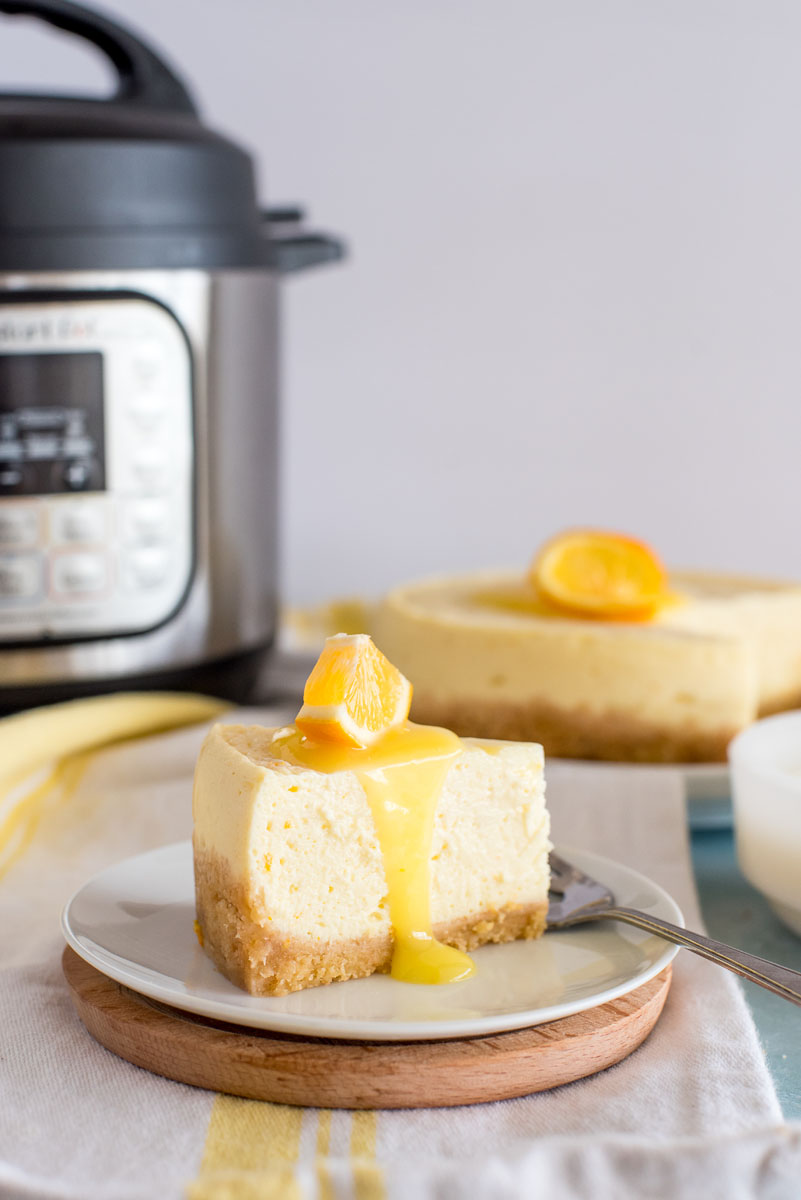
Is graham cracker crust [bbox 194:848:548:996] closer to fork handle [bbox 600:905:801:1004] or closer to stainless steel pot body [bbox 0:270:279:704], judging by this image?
fork handle [bbox 600:905:801:1004]

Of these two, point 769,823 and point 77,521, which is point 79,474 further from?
point 769,823

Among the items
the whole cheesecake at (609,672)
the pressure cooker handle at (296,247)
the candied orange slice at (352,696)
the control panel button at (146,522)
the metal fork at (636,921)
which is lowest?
the metal fork at (636,921)

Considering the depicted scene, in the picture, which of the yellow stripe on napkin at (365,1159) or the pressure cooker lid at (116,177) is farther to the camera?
the pressure cooker lid at (116,177)

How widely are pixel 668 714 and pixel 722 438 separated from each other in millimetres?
687

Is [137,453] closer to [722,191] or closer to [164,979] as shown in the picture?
[164,979]

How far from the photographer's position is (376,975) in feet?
2.32

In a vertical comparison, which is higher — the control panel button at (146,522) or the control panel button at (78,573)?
the control panel button at (146,522)

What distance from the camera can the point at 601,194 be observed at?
1.64 metres

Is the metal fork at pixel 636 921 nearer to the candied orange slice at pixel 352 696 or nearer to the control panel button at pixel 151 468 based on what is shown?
the candied orange slice at pixel 352 696

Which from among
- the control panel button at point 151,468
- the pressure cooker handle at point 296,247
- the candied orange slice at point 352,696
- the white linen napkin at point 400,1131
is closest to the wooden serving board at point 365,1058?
the white linen napkin at point 400,1131

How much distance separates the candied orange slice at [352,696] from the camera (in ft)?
2.32

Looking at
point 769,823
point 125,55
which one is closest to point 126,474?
point 125,55

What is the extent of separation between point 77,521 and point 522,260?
2.52 feet

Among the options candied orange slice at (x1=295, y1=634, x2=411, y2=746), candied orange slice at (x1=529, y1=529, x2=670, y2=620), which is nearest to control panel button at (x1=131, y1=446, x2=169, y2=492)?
candied orange slice at (x1=529, y1=529, x2=670, y2=620)
